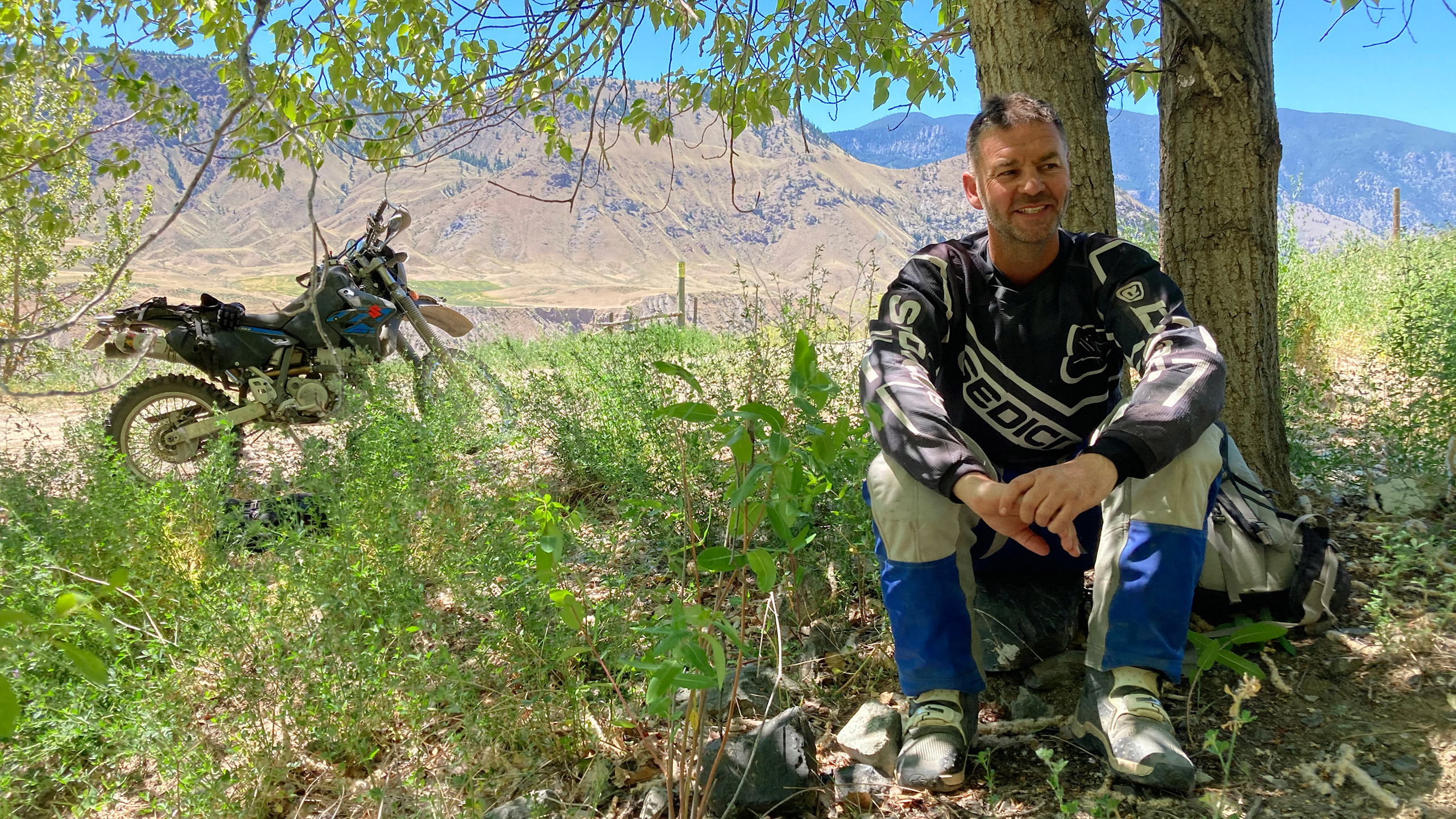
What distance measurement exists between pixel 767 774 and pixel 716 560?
0.74 metres

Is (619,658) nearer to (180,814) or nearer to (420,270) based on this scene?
(180,814)

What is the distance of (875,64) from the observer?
15.5ft

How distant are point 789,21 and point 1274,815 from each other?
373cm

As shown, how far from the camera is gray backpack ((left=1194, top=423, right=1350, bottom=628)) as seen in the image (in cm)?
229

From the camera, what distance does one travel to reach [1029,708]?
2.15 m

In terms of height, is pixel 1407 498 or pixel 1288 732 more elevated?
pixel 1407 498

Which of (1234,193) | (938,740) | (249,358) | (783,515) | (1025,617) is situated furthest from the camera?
(249,358)

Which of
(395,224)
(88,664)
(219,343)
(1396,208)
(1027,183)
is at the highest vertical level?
(1396,208)

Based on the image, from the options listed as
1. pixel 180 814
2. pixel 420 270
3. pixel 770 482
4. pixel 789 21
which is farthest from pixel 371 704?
pixel 420 270

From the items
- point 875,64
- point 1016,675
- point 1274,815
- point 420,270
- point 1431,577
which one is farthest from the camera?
point 420,270

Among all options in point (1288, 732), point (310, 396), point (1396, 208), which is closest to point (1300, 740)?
point (1288, 732)

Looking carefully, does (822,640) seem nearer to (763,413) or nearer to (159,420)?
(763,413)

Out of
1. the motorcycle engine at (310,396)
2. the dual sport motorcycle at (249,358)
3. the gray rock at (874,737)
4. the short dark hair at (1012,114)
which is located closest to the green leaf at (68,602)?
the gray rock at (874,737)

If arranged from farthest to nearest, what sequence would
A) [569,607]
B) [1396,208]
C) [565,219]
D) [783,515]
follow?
[565,219] → [1396,208] → [569,607] → [783,515]
